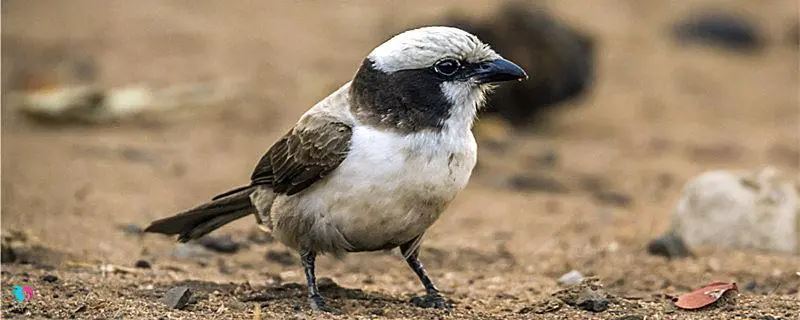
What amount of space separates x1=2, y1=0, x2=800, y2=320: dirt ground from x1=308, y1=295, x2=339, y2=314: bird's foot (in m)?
0.05

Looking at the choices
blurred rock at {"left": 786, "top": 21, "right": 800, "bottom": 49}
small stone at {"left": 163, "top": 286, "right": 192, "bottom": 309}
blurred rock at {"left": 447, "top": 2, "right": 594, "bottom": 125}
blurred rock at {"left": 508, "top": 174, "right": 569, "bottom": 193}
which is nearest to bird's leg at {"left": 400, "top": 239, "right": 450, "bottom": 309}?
small stone at {"left": 163, "top": 286, "right": 192, "bottom": 309}

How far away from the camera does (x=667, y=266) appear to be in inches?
272

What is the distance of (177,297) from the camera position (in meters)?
5.50

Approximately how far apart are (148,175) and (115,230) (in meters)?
1.59

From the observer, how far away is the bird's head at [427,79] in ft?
18.2

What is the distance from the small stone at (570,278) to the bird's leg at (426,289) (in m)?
0.80

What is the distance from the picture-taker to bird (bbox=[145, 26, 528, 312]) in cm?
546

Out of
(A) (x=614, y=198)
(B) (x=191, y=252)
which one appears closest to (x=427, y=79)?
(B) (x=191, y=252)

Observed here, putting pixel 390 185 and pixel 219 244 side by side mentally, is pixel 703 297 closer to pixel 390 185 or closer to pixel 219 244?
pixel 390 185

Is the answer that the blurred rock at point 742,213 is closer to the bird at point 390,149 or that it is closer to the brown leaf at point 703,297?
the brown leaf at point 703,297

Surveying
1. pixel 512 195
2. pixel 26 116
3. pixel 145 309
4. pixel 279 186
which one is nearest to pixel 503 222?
pixel 512 195

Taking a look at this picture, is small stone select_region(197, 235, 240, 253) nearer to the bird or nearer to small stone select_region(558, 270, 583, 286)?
the bird

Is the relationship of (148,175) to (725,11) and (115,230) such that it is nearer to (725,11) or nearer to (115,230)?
(115,230)

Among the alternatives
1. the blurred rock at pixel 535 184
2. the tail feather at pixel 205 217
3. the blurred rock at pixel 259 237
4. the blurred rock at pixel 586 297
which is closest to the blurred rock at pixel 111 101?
the blurred rock at pixel 535 184
